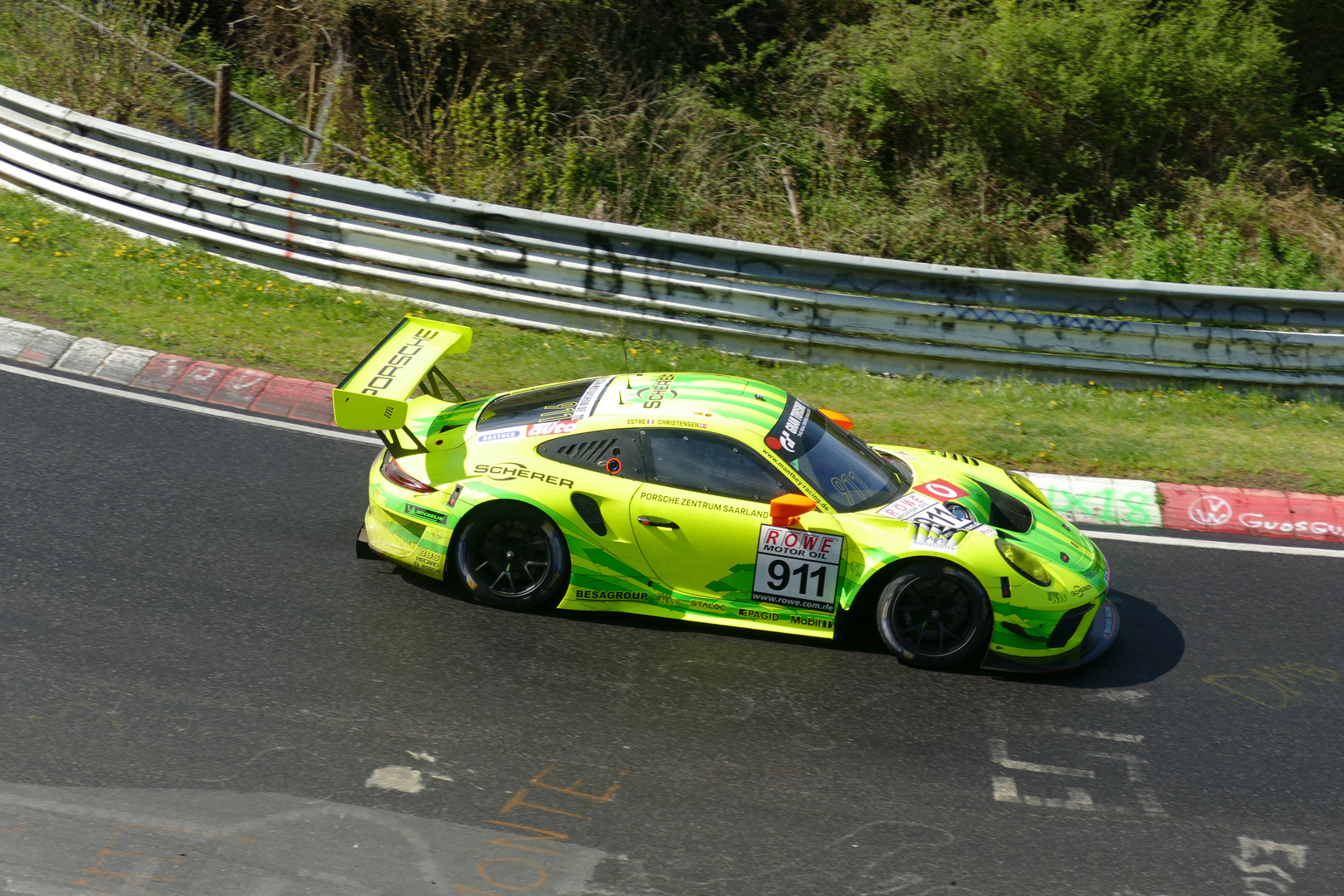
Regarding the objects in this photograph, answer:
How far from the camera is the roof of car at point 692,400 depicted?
642 cm

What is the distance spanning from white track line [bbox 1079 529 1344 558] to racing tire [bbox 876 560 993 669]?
2.23m

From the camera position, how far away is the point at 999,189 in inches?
510

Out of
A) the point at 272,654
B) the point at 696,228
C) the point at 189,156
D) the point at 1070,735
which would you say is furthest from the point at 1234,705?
the point at 189,156

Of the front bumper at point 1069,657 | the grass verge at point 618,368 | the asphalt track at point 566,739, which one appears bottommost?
the asphalt track at point 566,739

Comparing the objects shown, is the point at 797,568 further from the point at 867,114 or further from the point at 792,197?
the point at 867,114

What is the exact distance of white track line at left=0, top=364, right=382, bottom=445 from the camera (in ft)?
28.3

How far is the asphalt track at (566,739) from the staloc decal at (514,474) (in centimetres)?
79

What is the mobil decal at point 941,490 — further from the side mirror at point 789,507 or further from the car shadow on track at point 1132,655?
the car shadow on track at point 1132,655

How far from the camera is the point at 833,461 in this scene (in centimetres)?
Result: 653

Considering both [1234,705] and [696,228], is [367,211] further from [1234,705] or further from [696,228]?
[1234,705]

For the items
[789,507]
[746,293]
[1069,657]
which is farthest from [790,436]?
[746,293]

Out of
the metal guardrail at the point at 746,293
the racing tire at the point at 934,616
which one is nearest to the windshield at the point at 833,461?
the racing tire at the point at 934,616

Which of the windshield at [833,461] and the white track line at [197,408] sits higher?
the windshield at [833,461]

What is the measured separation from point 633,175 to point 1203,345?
6142mm
